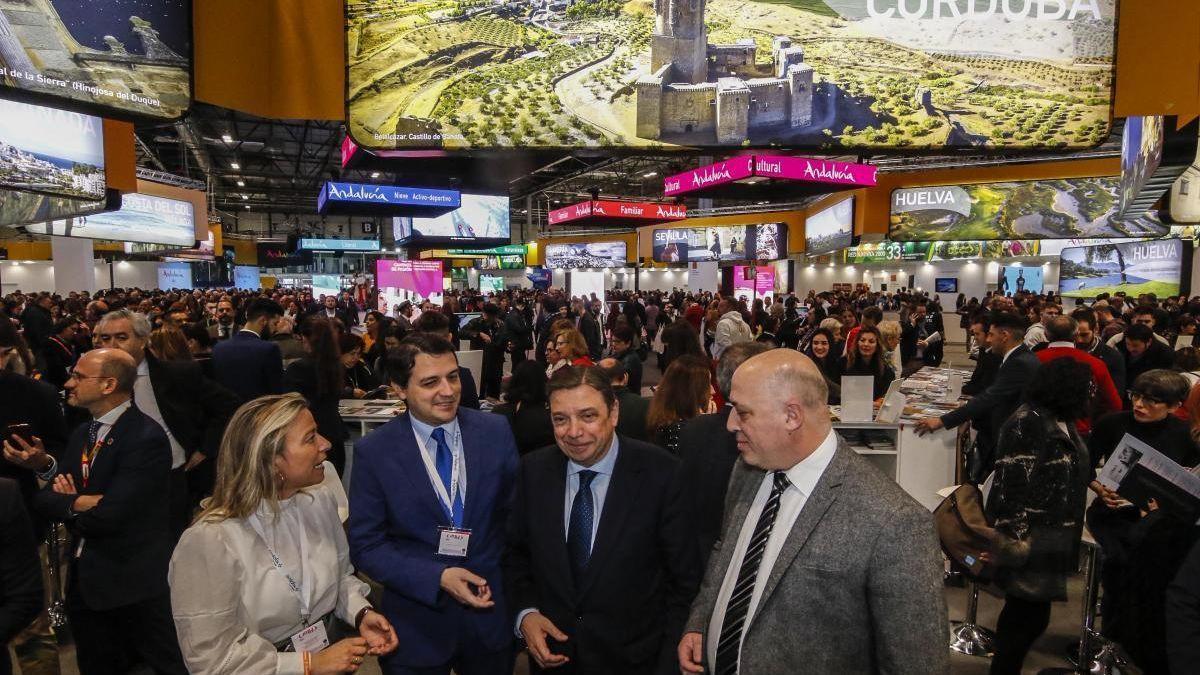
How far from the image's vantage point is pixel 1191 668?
64.2 inches

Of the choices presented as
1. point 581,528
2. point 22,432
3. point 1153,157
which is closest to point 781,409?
point 581,528

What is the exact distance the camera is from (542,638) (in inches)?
78.1

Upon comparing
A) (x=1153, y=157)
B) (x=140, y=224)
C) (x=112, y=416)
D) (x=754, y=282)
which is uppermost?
(x=140, y=224)

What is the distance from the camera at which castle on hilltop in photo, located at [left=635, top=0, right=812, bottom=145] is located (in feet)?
8.46

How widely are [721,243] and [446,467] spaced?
2019 cm

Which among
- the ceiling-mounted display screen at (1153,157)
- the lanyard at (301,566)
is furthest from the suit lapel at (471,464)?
the ceiling-mounted display screen at (1153,157)

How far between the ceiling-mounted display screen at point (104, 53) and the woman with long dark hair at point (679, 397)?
2411 mm

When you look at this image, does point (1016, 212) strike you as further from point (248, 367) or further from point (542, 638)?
point (542, 638)

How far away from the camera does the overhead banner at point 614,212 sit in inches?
578

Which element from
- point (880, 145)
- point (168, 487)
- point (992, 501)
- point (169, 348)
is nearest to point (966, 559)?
point (992, 501)

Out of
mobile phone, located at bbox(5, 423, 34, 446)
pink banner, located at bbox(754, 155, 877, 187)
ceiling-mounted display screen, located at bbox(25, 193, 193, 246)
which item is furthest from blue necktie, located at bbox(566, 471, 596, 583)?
ceiling-mounted display screen, located at bbox(25, 193, 193, 246)

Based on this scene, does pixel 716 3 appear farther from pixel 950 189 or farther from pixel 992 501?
pixel 950 189

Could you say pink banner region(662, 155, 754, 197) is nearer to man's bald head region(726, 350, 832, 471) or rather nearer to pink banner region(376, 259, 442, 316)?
pink banner region(376, 259, 442, 316)

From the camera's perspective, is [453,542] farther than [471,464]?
No
